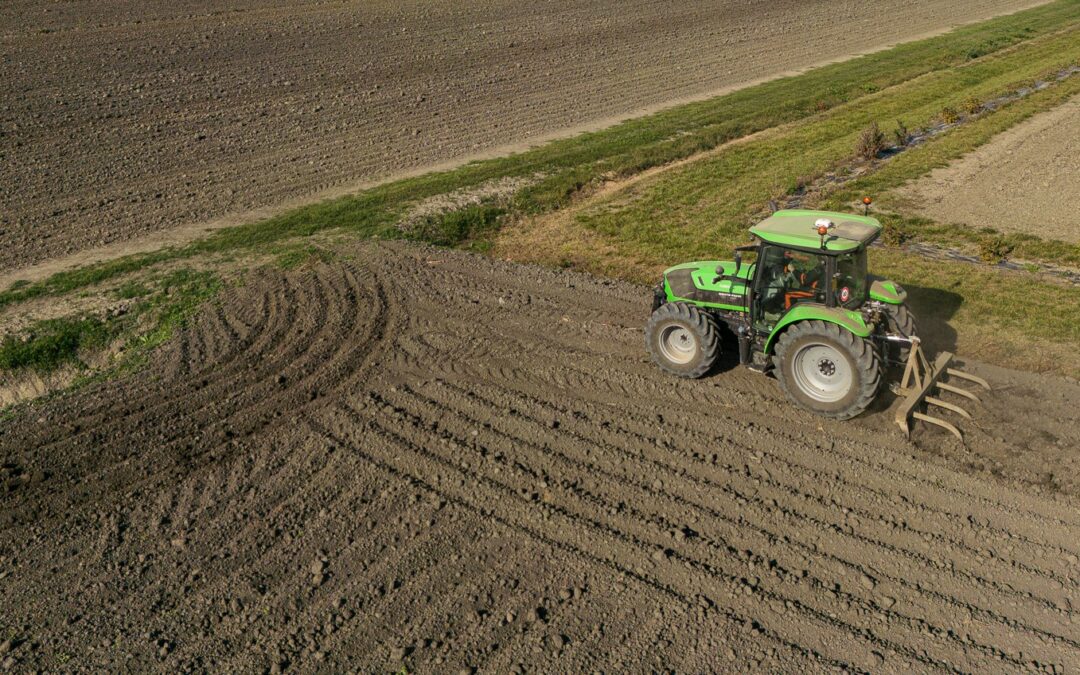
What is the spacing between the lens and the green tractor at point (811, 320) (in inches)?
389

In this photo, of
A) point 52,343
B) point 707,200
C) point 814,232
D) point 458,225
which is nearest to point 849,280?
point 814,232

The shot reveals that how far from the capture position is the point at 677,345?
1144 cm

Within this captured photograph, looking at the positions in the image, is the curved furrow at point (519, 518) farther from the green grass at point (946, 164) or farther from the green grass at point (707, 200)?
the green grass at point (946, 164)

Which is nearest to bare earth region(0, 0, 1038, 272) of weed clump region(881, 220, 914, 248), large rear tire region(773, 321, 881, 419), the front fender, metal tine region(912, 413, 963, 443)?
weed clump region(881, 220, 914, 248)

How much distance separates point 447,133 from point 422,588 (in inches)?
750

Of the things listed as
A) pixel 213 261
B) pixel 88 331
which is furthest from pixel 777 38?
pixel 88 331

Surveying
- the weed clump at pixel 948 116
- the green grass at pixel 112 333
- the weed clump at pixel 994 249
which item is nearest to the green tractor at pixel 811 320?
the weed clump at pixel 994 249

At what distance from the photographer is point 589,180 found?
2095 cm

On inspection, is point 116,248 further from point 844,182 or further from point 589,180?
point 844,182

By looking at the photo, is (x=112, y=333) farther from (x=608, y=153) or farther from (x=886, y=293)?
(x=608, y=153)

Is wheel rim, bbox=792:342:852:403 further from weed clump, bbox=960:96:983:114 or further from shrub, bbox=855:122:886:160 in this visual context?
weed clump, bbox=960:96:983:114

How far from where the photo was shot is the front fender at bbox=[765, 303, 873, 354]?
32.0ft

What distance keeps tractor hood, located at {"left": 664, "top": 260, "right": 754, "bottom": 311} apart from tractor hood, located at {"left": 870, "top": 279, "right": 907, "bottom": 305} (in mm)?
1545

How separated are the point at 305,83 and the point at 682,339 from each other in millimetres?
21308
